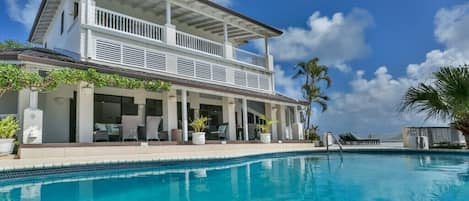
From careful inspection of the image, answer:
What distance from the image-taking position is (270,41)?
19688 millimetres

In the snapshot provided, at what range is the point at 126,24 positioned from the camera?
41.8 feet

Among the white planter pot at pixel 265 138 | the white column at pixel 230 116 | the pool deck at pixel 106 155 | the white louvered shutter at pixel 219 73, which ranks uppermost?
the white louvered shutter at pixel 219 73

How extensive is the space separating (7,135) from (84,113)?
255 centimetres

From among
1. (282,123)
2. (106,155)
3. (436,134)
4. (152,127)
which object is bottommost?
(106,155)

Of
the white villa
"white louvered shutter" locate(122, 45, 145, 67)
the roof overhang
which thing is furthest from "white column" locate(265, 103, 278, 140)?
the roof overhang

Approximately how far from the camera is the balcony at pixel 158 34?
12250 millimetres

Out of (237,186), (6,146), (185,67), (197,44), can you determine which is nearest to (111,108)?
(185,67)

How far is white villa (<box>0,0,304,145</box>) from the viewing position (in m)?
10.5

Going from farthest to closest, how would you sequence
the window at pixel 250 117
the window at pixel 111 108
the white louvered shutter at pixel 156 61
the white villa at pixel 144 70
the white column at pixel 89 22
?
the window at pixel 250 117, the white louvered shutter at pixel 156 61, the window at pixel 111 108, the white column at pixel 89 22, the white villa at pixel 144 70

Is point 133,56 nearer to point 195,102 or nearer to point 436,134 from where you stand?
point 195,102

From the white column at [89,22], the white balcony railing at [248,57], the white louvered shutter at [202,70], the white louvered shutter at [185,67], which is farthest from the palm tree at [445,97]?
the white column at [89,22]

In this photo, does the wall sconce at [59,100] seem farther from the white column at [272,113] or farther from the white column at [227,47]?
the white column at [272,113]

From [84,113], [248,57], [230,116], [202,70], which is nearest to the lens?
[84,113]

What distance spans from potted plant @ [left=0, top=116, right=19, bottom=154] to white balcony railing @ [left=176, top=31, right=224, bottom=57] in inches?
302
